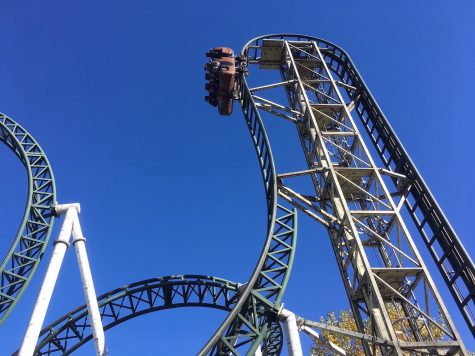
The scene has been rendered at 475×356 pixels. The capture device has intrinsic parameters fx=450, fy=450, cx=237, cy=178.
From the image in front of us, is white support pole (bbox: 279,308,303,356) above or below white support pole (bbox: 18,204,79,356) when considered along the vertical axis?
below

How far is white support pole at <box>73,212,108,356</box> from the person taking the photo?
40.6 ft

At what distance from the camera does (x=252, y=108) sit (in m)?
15.4

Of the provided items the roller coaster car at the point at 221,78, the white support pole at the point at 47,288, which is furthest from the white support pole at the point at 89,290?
the roller coaster car at the point at 221,78

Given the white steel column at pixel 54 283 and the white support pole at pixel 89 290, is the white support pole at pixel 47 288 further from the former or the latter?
the white support pole at pixel 89 290

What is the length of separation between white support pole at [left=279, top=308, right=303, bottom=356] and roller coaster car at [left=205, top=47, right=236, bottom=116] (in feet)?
30.4

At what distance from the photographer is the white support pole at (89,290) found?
40.6 feet

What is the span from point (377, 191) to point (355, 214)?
1329 mm

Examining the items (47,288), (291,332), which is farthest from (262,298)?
(47,288)

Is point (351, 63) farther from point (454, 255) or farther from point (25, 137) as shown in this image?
point (25, 137)

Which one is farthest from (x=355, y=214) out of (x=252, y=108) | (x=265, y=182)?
(x=252, y=108)

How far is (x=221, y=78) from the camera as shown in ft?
53.7

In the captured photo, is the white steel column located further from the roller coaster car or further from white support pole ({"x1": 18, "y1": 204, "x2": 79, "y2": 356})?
the roller coaster car

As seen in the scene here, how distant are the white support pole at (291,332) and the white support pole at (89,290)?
217 inches

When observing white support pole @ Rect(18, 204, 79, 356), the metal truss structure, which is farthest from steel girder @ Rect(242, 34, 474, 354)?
white support pole @ Rect(18, 204, 79, 356)
